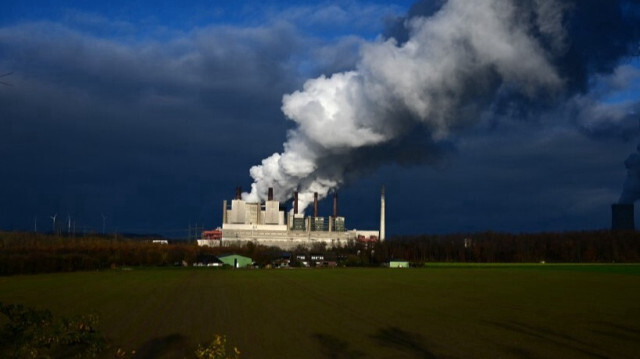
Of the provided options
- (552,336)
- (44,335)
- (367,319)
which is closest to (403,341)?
(552,336)

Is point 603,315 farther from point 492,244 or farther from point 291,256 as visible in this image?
point 492,244

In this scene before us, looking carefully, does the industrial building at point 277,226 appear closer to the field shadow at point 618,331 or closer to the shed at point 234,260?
the shed at point 234,260

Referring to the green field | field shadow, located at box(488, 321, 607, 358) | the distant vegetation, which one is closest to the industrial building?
the distant vegetation

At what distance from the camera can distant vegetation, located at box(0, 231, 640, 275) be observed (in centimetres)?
8800

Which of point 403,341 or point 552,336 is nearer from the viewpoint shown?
point 403,341

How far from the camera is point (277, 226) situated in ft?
374

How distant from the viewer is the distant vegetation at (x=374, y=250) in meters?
88.0

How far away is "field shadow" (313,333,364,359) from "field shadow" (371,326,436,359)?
136cm

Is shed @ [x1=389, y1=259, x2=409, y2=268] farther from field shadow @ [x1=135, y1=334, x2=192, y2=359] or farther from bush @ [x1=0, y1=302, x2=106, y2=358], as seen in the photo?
bush @ [x1=0, y1=302, x2=106, y2=358]

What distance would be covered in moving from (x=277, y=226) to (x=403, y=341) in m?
91.4

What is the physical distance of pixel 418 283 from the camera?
57812 millimetres

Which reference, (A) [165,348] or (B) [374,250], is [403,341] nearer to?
(A) [165,348]

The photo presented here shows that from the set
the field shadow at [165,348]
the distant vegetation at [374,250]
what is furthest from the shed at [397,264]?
the field shadow at [165,348]

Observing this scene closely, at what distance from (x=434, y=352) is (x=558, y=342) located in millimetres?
4807
